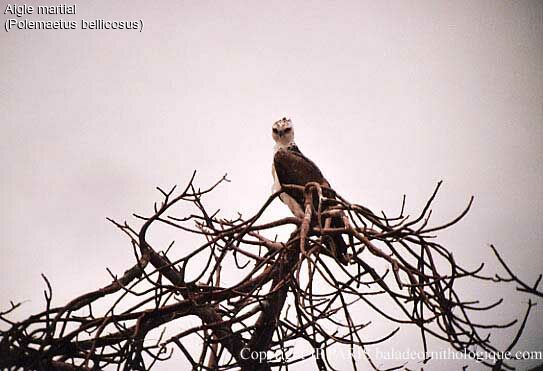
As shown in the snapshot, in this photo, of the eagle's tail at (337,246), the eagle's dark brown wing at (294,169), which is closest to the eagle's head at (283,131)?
the eagle's dark brown wing at (294,169)

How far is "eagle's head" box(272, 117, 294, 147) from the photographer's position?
3.94 meters

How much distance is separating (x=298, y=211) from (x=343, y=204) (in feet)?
6.23

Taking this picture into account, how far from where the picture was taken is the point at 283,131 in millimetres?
3943

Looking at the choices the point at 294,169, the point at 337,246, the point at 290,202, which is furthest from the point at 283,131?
the point at 337,246

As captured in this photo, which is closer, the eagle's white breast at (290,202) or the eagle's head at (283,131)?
the eagle's white breast at (290,202)

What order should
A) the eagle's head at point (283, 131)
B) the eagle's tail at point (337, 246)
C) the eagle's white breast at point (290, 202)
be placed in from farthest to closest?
the eagle's head at point (283, 131)
the eagle's white breast at point (290, 202)
the eagle's tail at point (337, 246)

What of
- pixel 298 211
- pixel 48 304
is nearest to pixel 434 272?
pixel 48 304

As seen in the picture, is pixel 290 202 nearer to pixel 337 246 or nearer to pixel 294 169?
pixel 294 169

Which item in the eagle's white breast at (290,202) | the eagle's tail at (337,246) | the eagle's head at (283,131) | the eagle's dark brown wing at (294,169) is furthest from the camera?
the eagle's head at (283,131)

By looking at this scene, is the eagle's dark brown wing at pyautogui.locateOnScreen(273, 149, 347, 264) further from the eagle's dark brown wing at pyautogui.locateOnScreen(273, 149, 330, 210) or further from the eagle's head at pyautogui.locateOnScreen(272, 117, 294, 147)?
the eagle's head at pyautogui.locateOnScreen(272, 117, 294, 147)

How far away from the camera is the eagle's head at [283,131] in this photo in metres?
3.94

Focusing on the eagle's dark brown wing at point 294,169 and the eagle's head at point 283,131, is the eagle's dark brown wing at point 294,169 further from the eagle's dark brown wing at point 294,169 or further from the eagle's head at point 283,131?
the eagle's head at point 283,131

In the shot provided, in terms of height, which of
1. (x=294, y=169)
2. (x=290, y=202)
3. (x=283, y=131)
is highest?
(x=283, y=131)

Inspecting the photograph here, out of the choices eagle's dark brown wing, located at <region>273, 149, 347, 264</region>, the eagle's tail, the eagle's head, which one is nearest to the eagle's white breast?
eagle's dark brown wing, located at <region>273, 149, 347, 264</region>
